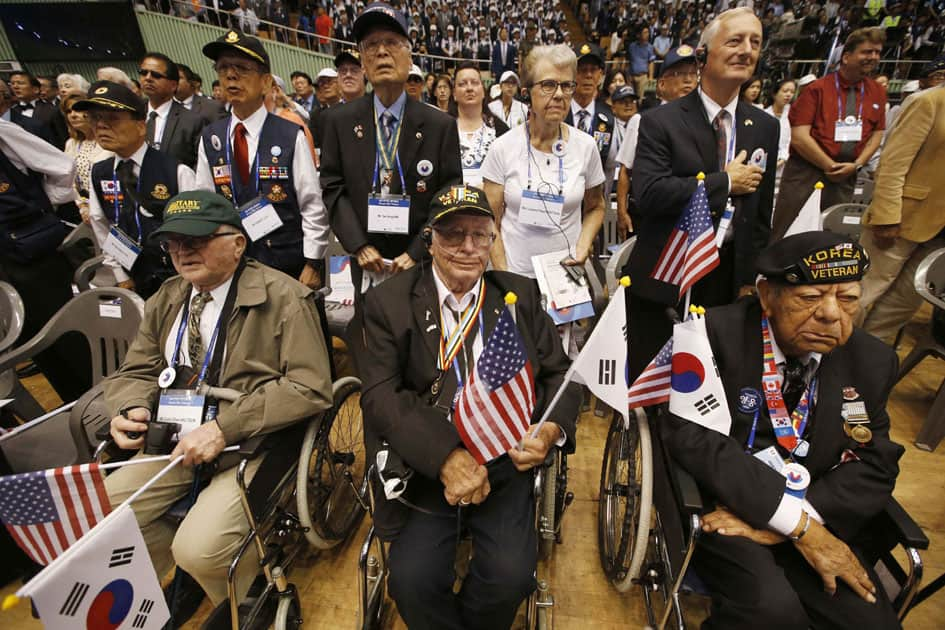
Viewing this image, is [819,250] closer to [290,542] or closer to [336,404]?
[336,404]

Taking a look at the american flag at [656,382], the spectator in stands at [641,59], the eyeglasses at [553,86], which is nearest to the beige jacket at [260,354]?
the american flag at [656,382]

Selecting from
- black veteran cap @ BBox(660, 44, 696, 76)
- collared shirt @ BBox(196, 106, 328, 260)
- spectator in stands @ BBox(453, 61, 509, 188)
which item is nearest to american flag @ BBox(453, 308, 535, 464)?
collared shirt @ BBox(196, 106, 328, 260)

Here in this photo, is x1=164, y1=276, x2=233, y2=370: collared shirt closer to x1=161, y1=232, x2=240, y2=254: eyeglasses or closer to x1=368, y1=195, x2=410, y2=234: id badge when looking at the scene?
x1=161, y1=232, x2=240, y2=254: eyeglasses

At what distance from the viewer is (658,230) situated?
223cm

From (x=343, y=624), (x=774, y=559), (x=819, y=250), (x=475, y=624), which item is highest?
(x=819, y=250)

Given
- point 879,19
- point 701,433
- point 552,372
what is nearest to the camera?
point 701,433

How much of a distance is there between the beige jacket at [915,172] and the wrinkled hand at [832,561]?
2438 mm

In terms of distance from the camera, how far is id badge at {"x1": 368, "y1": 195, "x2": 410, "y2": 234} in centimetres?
237

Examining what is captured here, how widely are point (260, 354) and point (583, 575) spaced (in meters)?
1.79

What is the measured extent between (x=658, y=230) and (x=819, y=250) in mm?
886

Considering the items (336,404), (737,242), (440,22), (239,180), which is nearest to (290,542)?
(336,404)

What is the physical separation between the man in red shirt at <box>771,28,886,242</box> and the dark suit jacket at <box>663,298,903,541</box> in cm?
276

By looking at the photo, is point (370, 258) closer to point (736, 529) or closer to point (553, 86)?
point (553, 86)

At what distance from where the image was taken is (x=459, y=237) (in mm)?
1679
